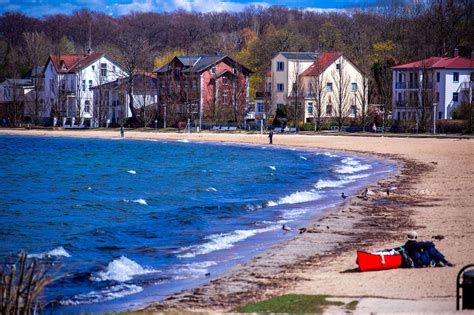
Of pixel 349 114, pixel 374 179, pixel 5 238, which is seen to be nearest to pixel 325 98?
pixel 349 114

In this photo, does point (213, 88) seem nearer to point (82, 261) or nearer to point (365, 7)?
point (365, 7)

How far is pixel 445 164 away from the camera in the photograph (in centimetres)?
4859

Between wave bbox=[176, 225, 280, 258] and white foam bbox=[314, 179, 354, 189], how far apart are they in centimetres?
1352

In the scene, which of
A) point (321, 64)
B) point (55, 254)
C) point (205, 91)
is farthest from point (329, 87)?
point (55, 254)

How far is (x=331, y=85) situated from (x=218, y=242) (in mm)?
78277

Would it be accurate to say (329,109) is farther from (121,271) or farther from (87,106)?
(121,271)

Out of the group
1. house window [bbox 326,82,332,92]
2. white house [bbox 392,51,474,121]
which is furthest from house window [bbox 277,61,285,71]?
white house [bbox 392,51,474,121]

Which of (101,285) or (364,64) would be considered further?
(364,64)

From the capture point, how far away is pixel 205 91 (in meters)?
107

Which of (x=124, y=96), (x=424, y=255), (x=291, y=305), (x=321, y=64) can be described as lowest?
(x=291, y=305)

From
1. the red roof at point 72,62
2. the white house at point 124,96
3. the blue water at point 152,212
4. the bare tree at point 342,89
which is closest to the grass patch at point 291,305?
the blue water at point 152,212

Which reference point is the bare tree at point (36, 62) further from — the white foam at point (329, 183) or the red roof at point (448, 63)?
the white foam at point (329, 183)

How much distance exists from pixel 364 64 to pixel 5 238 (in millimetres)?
87377

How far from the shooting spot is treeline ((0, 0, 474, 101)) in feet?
370
